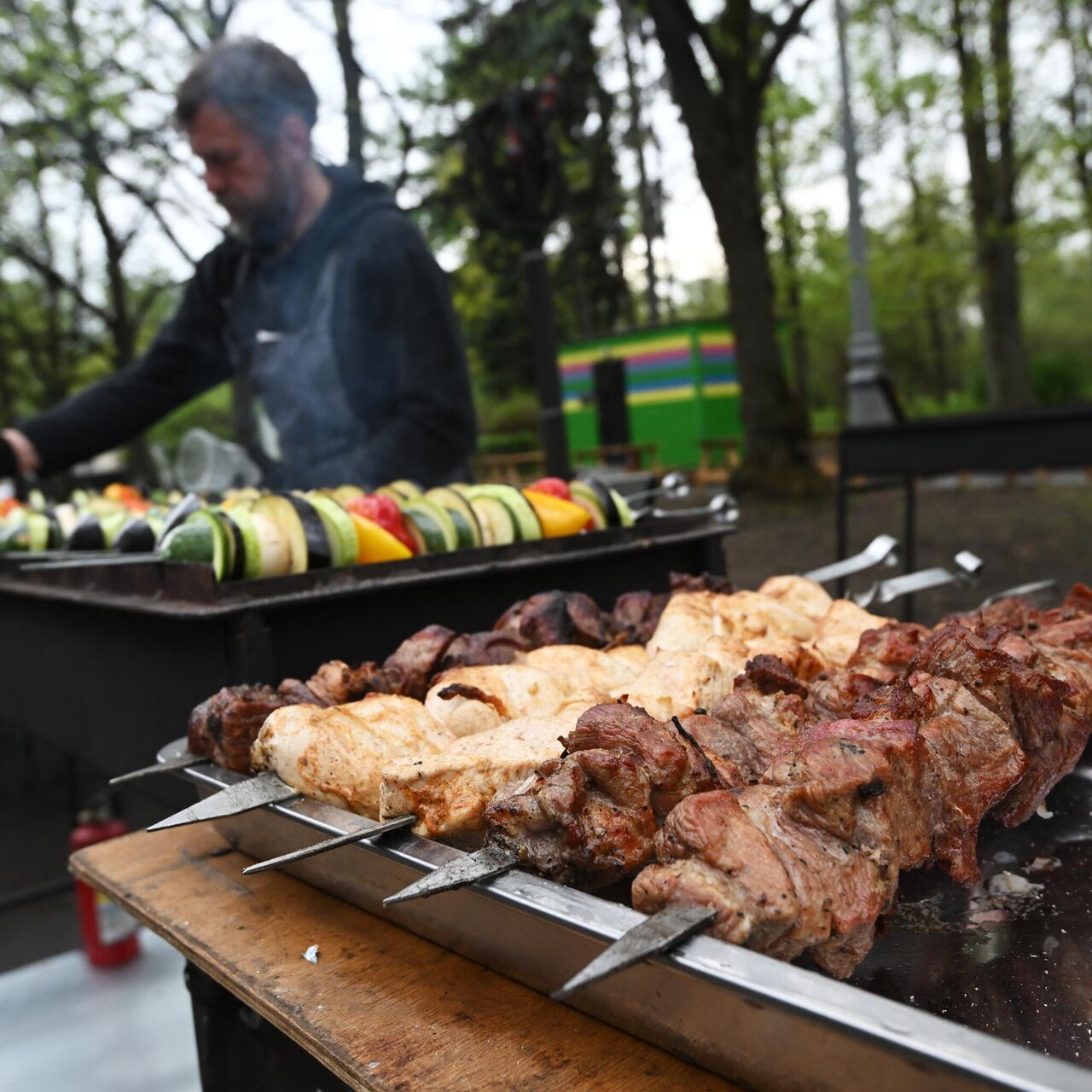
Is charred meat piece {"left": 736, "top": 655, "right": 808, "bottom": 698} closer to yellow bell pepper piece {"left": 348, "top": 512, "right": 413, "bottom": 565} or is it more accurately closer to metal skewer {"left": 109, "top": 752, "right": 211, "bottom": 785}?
metal skewer {"left": 109, "top": 752, "right": 211, "bottom": 785}

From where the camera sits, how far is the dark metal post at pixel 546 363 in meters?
7.84

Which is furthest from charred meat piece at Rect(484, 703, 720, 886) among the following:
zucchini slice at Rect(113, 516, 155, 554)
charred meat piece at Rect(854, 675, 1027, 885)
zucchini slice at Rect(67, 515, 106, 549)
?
zucchini slice at Rect(67, 515, 106, 549)

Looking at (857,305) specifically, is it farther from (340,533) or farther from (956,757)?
(956,757)

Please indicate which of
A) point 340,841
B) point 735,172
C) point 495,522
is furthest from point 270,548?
point 735,172

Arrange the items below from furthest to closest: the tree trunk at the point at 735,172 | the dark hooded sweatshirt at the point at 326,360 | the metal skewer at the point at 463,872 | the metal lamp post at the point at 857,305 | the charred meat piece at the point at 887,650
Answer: the metal lamp post at the point at 857,305 < the tree trunk at the point at 735,172 < the dark hooded sweatshirt at the point at 326,360 < the charred meat piece at the point at 887,650 < the metal skewer at the point at 463,872

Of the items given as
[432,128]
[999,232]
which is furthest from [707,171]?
[999,232]

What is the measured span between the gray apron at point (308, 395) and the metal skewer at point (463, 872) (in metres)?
3.51

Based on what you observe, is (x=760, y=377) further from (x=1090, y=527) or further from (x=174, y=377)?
(x=174, y=377)

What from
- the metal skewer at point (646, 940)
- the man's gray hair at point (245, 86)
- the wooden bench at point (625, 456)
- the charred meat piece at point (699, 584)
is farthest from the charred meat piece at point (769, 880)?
the wooden bench at point (625, 456)

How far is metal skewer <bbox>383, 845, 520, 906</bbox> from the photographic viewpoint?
4.24 feet

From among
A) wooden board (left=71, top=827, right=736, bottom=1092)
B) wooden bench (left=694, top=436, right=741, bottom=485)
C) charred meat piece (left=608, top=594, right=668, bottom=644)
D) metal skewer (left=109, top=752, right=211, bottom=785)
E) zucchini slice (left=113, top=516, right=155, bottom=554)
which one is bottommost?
wooden bench (left=694, top=436, right=741, bottom=485)

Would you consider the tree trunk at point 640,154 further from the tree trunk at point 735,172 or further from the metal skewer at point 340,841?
the metal skewer at point 340,841

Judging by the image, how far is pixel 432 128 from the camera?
50.0ft

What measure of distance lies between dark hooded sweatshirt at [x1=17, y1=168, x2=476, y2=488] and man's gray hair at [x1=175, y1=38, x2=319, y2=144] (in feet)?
1.33
